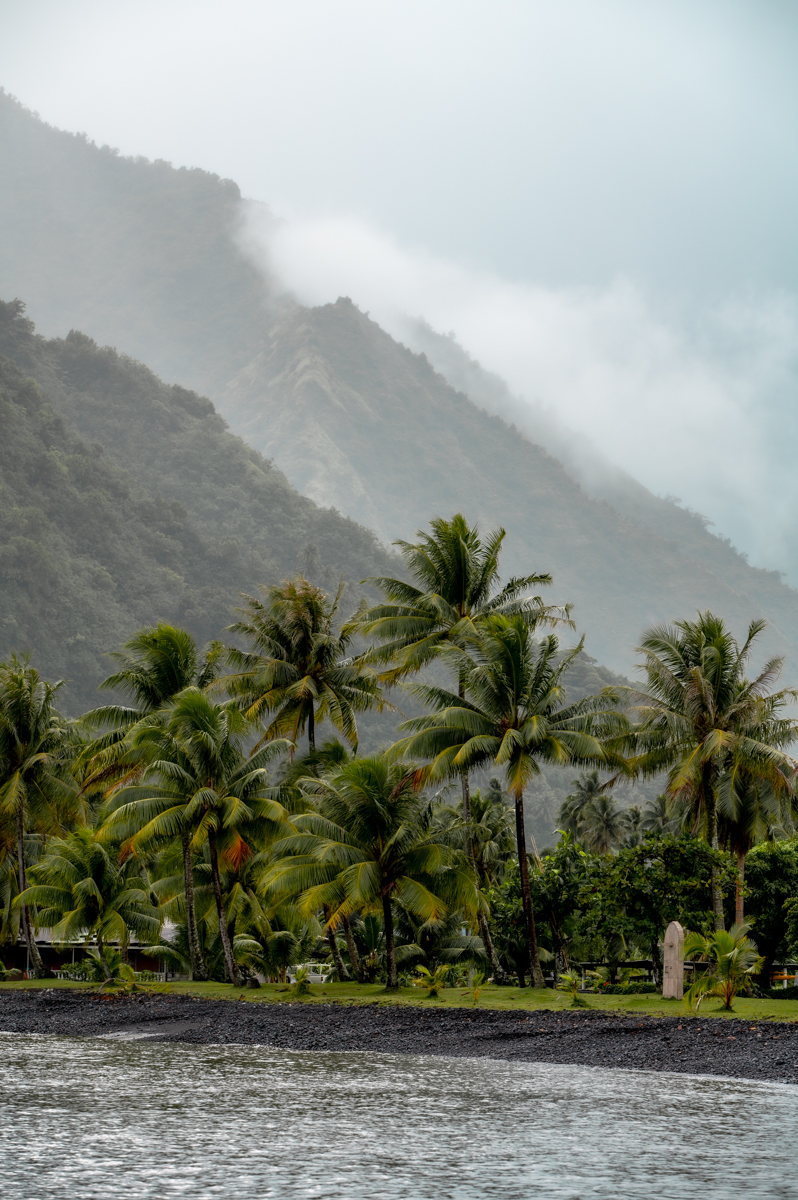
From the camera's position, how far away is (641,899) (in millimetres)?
30828

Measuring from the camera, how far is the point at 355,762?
28.3m

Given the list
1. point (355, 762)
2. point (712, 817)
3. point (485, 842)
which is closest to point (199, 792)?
point (355, 762)

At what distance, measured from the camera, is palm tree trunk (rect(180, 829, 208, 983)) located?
32.0 metres

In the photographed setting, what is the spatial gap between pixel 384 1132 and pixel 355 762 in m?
17.3

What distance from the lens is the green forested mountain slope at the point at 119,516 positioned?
111m

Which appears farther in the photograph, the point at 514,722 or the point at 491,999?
the point at 514,722

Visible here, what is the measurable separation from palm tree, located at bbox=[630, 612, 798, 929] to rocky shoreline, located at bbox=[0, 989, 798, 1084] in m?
8.39

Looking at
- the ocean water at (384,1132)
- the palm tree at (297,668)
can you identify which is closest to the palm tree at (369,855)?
the palm tree at (297,668)

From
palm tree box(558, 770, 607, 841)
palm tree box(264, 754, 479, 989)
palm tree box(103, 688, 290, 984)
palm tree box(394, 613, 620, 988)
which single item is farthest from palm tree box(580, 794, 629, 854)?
palm tree box(264, 754, 479, 989)

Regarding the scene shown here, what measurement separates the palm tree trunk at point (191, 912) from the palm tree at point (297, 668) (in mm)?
4808

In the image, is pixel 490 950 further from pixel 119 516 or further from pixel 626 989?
pixel 119 516

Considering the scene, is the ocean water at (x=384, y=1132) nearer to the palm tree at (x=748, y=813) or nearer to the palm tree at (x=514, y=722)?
the palm tree at (x=514, y=722)

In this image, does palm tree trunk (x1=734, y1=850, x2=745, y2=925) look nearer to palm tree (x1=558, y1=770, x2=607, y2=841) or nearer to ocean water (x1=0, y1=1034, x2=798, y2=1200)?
ocean water (x1=0, y1=1034, x2=798, y2=1200)

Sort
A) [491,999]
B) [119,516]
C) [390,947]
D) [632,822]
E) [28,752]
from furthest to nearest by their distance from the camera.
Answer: [119,516] < [632,822] < [28,752] < [390,947] < [491,999]
